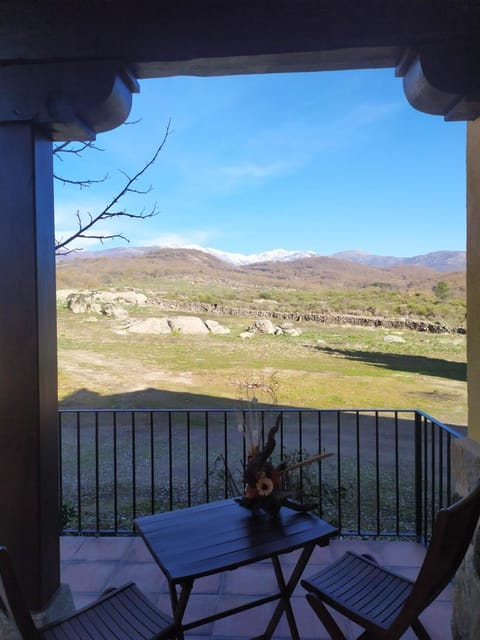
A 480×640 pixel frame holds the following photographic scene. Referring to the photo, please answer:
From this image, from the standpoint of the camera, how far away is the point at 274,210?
829 inches

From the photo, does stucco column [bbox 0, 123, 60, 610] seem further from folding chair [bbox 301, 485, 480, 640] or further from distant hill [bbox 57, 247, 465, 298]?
distant hill [bbox 57, 247, 465, 298]

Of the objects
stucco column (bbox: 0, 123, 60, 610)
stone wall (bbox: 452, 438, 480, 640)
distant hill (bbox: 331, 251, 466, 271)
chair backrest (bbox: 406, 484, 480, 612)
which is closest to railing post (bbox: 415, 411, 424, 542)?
stone wall (bbox: 452, 438, 480, 640)

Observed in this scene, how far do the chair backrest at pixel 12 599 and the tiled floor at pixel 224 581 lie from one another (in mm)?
876

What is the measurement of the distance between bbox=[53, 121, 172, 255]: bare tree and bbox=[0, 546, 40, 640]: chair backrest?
8.82ft

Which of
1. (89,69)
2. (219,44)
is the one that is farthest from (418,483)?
(89,69)

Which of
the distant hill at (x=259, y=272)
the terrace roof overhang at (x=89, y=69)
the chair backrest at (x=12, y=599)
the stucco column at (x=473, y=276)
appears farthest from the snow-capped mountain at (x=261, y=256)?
the chair backrest at (x=12, y=599)

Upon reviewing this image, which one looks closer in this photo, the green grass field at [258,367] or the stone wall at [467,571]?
the stone wall at [467,571]

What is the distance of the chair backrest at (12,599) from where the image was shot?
1029 mm

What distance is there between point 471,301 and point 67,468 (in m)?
6.15

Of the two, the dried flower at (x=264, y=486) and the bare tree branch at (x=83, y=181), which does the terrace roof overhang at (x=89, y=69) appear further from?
the bare tree branch at (x=83, y=181)

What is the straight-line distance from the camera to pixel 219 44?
4.77 feet

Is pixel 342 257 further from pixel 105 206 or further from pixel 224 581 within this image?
pixel 224 581

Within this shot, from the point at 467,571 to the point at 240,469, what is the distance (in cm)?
386

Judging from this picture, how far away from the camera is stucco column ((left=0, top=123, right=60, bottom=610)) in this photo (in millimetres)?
1512
